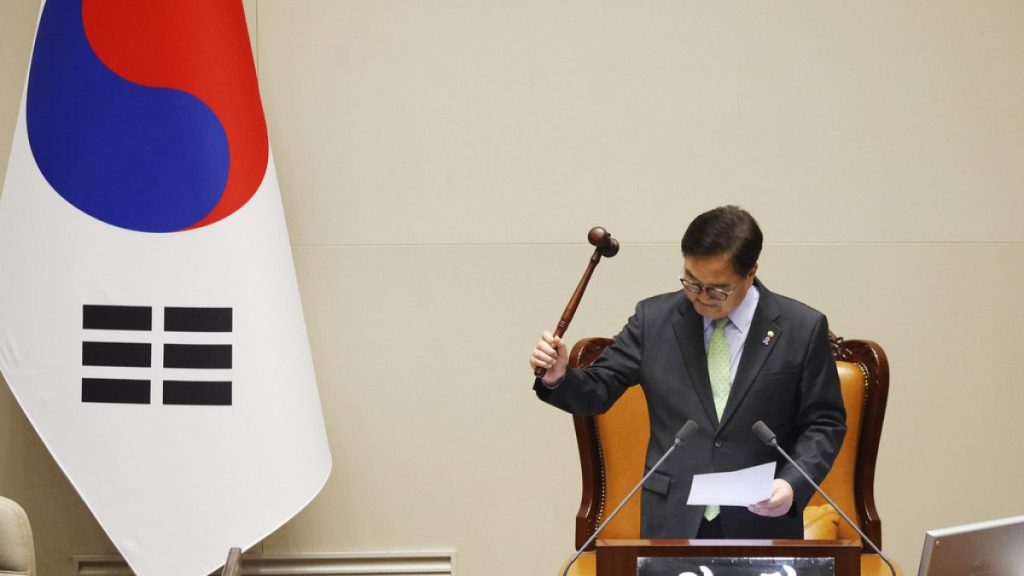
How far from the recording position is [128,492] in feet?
8.81

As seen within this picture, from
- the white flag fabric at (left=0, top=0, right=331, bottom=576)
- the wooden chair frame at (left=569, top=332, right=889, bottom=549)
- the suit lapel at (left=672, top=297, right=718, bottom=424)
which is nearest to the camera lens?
the suit lapel at (left=672, top=297, right=718, bottom=424)

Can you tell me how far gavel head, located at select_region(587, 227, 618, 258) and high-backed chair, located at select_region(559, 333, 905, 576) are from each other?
0.61m

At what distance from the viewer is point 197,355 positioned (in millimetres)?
2721

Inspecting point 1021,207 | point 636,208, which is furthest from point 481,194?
point 1021,207

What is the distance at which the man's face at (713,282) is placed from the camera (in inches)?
79.0

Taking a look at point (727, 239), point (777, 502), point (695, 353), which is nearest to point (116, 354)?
point (695, 353)

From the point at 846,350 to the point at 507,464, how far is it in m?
1.14

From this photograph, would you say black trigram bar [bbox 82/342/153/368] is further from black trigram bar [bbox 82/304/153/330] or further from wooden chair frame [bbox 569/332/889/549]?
wooden chair frame [bbox 569/332/889/549]

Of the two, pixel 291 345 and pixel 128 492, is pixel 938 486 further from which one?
pixel 128 492

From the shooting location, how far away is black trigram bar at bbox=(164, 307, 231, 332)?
2.71 metres

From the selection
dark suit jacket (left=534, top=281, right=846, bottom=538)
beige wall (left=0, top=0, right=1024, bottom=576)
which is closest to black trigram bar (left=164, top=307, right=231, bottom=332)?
beige wall (left=0, top=0, right=1024, bottom=576)

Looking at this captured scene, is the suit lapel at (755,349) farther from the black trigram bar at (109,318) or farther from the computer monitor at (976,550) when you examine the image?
the black trigram bar at (109,318)

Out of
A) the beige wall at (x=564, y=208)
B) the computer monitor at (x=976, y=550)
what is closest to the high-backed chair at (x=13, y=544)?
the beige wall at (x=564, y=208)

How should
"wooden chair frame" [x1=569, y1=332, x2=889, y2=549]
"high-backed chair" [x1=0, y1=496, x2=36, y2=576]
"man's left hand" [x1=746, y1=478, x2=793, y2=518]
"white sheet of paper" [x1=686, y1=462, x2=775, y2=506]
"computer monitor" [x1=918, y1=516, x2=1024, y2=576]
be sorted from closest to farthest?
"computer monitor" [x1=918, y1=516, x2=1024, y2=576]
"white sheet of paper" [x1=686, y1=462, x2=775, y2=506]
"man's left hand" [x1=746, y1=478, x2=793, y2=518]
"high-backed chair" [x1=0, y1=496, x2=36, y2=576]
"wooden chair frame" [x1=569, y1=332, x2=889, y2=549]
